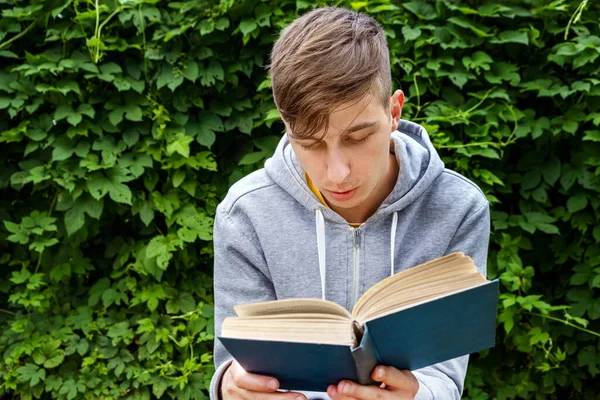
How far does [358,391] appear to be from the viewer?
1296 millimetres

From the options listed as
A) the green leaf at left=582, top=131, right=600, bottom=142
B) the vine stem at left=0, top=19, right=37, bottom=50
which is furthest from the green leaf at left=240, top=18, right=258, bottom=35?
the green leaf at left=582, top=131, right=600, bottom=142

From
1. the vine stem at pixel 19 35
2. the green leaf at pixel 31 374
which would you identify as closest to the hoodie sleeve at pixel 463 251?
the green leaf at pixel 31 374

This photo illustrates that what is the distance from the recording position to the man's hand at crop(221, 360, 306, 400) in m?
→ 1.33

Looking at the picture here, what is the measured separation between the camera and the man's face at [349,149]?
1.41 m

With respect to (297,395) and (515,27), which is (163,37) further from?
(297,395)

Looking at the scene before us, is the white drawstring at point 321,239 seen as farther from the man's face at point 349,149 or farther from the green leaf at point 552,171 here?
the green leaf at point 552,171

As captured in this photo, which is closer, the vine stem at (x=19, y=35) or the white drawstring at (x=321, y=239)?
the white drawstring at (x=321, y=239)

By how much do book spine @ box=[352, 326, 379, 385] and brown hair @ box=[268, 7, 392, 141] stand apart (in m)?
0.44

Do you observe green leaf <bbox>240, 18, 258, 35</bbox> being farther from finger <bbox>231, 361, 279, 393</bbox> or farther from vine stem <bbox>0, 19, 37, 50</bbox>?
finger <bbox>231, 361, 279, 393</bbox>

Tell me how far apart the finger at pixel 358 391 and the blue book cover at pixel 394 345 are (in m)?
0.01

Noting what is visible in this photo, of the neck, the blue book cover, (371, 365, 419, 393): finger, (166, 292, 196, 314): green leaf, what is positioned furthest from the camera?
(166, 292, 196, 314): green leaf

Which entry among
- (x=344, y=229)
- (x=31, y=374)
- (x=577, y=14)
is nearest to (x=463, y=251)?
(x=344, y=229)

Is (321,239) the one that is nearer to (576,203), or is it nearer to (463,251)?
(463,251)

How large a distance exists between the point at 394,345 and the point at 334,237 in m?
0.52
